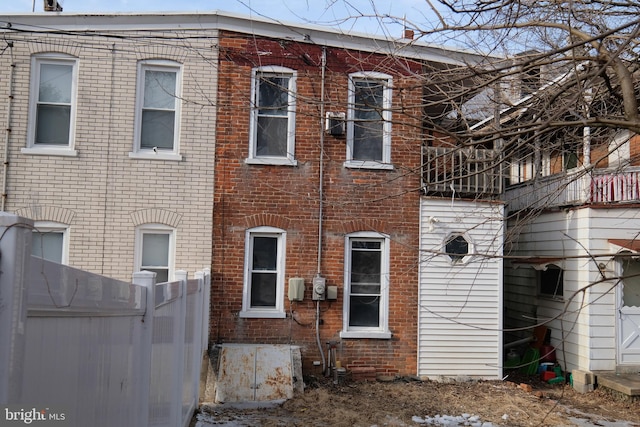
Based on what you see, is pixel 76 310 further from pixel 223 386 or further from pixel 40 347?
pixel 223 386

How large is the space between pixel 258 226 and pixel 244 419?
3835 millimetres

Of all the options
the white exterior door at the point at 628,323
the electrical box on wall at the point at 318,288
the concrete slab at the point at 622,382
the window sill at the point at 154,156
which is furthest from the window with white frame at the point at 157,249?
the white exterior door at the point at 628,323

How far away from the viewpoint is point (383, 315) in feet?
38.9

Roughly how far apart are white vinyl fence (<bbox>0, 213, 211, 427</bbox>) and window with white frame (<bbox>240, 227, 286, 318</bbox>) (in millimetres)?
6110

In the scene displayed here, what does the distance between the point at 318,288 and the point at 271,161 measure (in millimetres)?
2578

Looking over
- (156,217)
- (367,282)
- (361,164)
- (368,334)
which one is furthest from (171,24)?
(368,334)

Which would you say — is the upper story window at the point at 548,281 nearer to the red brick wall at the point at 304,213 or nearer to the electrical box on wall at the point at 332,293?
the red brick wall at the point at 304,213

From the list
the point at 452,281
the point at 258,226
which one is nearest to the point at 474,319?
the point at 452,281

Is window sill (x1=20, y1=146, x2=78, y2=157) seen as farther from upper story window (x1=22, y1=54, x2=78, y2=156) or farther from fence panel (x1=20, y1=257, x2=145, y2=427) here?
fence panel (x1=20, y1=257, x2=145, y2=427)

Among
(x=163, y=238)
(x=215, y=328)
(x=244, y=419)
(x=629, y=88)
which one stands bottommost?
(x=244, y=419)

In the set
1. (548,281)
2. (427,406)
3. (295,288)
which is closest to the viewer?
(427,406)

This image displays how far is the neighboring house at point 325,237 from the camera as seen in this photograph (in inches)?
451

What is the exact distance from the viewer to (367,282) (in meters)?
12.0

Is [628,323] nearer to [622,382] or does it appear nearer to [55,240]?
[622,382]
